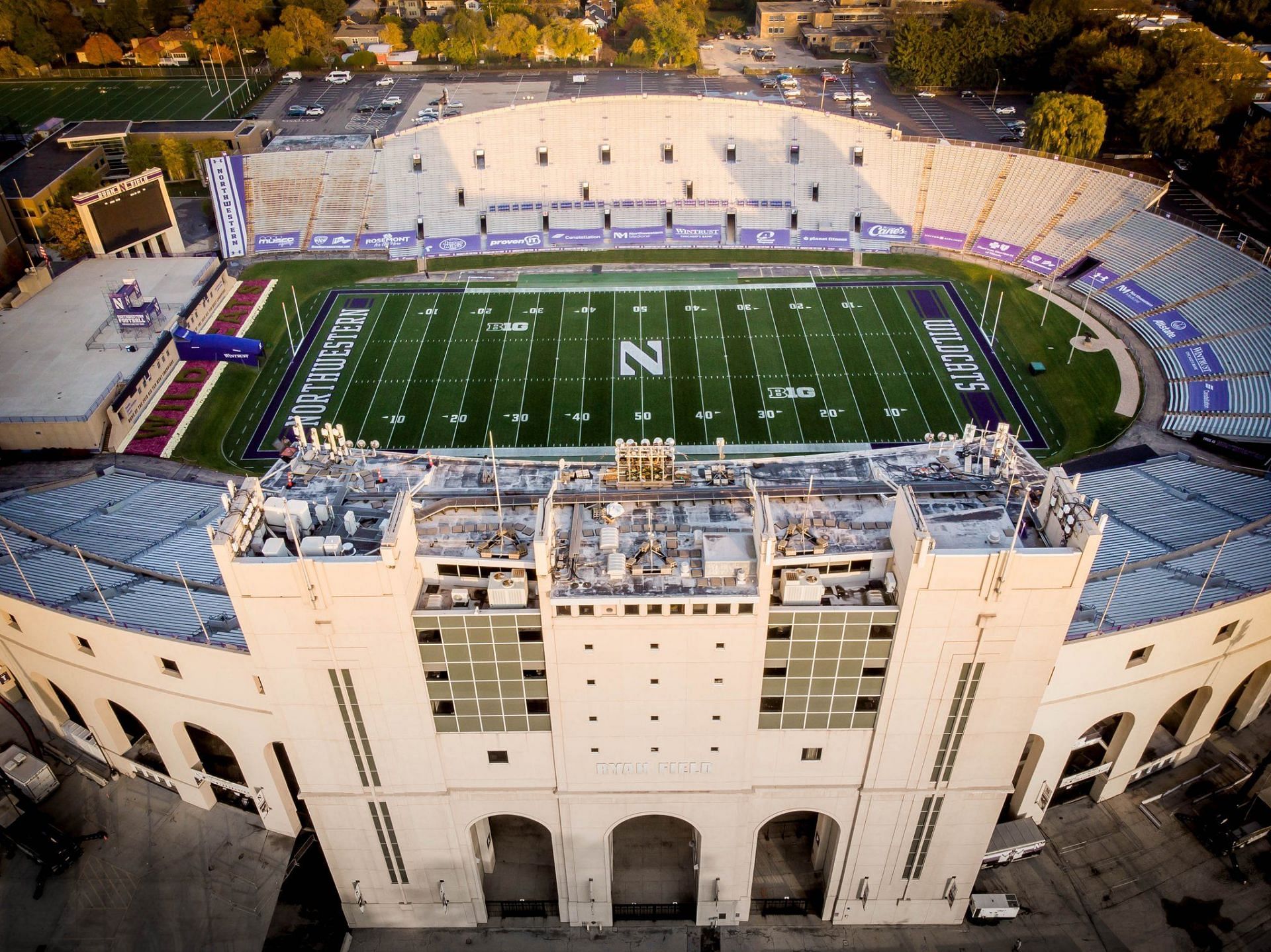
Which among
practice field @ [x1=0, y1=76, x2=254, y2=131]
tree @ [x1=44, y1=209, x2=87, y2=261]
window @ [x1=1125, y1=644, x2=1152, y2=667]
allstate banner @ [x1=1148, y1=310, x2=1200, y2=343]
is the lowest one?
allstate banner @ [x1=1148, y1=310, x2=1200, y2=343]

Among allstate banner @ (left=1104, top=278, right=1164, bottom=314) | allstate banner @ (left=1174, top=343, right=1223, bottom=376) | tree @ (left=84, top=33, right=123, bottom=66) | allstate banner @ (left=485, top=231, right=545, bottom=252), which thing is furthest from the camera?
tree @ (left=84, top=33, right=123, bottom=66)

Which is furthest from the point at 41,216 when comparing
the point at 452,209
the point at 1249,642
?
the point at 1249,642

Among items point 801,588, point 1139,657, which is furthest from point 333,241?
point 1139,657

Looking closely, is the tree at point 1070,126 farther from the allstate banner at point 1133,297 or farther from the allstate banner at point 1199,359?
the allstate banner at point 1199,359

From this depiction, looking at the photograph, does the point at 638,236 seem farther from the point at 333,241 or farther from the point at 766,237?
the point at 333,241

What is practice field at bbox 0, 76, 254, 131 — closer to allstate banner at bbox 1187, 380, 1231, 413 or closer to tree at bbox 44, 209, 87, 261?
tree at bbox 44, 209, 87, 261

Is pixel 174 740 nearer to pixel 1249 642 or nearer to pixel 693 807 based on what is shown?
pixel 693 807

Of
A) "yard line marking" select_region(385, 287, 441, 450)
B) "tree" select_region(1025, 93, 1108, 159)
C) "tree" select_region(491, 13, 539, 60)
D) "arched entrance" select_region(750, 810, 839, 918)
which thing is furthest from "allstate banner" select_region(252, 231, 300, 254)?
"arched entrance" select_region(750, 810, 839, 918)

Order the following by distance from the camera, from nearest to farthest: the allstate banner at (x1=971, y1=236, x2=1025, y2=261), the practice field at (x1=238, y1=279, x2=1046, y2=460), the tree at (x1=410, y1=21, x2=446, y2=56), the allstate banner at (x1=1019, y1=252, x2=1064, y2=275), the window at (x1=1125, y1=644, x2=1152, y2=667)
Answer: the window at (x1=1125, y1=644, x2=1152, y2=667) → the practice field at (x1=238, y1=279, x2=1046, y2=460) → the allstate banner at (x1=1019, y1=252, x2=1064, y2=275) → the allstate banner at (x1=971, y1=236, x2=1025, y2=261) → the tree at (x1=410, y1=21, x2=446, y2=56)
